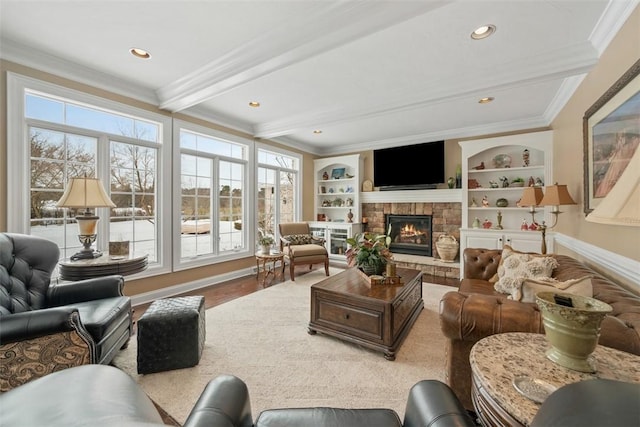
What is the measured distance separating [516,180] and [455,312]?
4.18 meters

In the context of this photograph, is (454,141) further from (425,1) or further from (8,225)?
(8,225)

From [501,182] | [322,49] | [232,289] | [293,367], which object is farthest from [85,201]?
[501,182]

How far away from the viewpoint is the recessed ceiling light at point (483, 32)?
6.92 feet

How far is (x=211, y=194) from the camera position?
426 cm

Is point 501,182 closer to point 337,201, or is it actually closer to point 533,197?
point 533,197

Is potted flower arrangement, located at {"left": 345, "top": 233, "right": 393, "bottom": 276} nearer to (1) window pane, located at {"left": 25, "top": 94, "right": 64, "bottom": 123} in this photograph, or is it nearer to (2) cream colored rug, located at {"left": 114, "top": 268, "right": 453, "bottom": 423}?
(2) cream colored rug, located at {"left": 114, "top": 268, "right": 453, "bottom": 423}

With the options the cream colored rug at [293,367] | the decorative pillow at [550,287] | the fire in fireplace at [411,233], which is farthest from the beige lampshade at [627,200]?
the fire in fireplace at [411,233]

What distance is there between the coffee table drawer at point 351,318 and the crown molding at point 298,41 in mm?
2191

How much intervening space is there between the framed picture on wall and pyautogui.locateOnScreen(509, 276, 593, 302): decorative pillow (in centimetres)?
103

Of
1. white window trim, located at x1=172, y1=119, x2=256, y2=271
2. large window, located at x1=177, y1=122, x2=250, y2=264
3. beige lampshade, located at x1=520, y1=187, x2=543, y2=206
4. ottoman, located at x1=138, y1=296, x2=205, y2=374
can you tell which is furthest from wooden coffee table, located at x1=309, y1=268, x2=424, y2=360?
large window, located at x1=177, y1=122, x2=250, y2=264

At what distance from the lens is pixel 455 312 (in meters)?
1.38

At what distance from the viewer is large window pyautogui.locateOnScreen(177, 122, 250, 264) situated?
3.91 m

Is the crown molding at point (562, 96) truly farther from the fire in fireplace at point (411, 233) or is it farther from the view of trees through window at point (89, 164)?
the view of trees through window at point (89, 164)

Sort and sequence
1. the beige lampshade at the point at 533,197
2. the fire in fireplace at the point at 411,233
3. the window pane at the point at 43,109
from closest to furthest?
1. the window pane at the point at 43,109
2. the beige lampshade at the point at 533,197
3. the fire in fireplace at the point at 411,233
